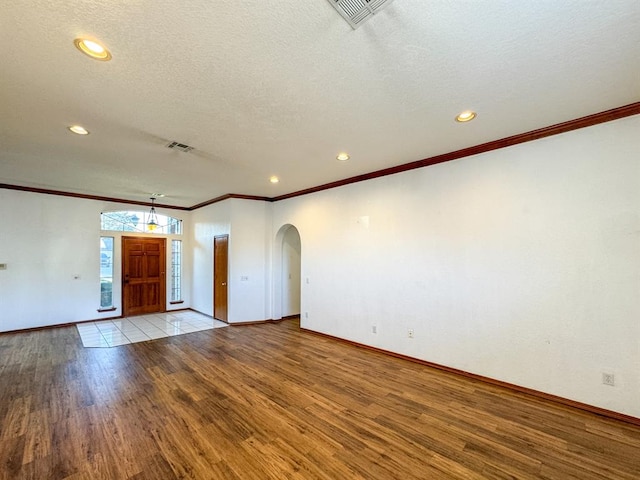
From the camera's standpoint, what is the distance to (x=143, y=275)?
723 cm

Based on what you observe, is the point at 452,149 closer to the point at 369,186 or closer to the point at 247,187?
the point at 369,186

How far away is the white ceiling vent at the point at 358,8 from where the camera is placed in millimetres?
1497

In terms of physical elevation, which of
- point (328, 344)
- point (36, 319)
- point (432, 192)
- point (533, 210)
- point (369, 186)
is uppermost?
point (369, 186)

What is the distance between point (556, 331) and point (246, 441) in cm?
327

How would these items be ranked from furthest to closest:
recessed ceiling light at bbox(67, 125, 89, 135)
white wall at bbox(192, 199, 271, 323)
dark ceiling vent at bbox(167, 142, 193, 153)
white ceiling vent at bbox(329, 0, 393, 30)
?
1. white wall at bbox(192, 199, 271, 323)
2. dark ceiling vent at bbox(167, 142, 193, 153)
3. recessed ceiling light at bbox(67, 125, 89, 135)
4. white ceiling vent at bbox(329, 0, 393, 30)

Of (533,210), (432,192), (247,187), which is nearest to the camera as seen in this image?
(533,210)

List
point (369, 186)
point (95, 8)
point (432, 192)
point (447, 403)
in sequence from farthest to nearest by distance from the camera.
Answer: point (369, 186)
point (432, 192)
point (447, 403)
point (95, 8)

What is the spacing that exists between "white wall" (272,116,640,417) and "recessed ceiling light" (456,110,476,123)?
87 cm

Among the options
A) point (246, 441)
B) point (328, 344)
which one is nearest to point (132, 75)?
point (246, 441)

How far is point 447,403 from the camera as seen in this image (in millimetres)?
2898

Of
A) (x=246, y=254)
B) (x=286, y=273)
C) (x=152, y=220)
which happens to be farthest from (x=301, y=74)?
(x=152, y=220)

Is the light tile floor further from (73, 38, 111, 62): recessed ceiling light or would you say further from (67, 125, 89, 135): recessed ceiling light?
(73, 38, 111, 62): recessed ceiling light

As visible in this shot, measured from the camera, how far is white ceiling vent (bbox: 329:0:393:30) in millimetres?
1497

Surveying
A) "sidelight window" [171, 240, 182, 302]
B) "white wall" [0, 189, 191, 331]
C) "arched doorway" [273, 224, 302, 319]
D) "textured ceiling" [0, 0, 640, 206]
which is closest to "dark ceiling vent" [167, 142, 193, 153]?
"textured ceiling" [0, 0, 640, 206]
